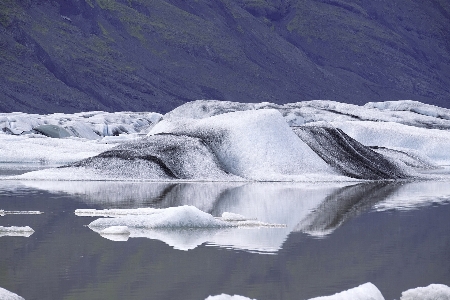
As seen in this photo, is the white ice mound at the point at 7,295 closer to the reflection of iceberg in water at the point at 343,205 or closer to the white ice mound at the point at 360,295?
the white ice mound at the point at 360,295

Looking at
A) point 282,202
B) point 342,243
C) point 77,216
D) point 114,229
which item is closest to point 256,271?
point 342,243

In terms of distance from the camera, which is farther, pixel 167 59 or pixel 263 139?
pixel 167 59

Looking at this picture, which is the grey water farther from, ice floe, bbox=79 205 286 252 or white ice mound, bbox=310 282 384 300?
white ice mound, bbox=310 282 384 300

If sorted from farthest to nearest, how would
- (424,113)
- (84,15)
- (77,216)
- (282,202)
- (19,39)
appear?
1. (84,15)
2. (19,39)
3. (424,113)
4. (282,202)
5. (77,216)

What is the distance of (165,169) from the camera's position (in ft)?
63.6

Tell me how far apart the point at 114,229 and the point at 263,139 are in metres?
11.2

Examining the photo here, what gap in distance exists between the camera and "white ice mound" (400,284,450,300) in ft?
19.0

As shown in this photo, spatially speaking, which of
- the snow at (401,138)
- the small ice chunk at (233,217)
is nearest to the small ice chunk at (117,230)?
the small ice chunk at (233,217)

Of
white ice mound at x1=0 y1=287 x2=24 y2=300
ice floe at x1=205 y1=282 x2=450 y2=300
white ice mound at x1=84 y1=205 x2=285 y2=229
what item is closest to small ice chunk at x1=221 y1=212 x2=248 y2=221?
white ice mound at x1=84 y1=205 x2=285 y2=229

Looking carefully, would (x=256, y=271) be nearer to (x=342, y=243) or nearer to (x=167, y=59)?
(x=342, y=243)

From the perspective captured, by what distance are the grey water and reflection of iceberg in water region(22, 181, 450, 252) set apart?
0.09ft

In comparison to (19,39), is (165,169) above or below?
below

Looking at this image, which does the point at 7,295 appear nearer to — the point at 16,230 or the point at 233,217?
the point at 16,230

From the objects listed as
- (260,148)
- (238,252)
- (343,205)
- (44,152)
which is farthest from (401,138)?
(238,252)
